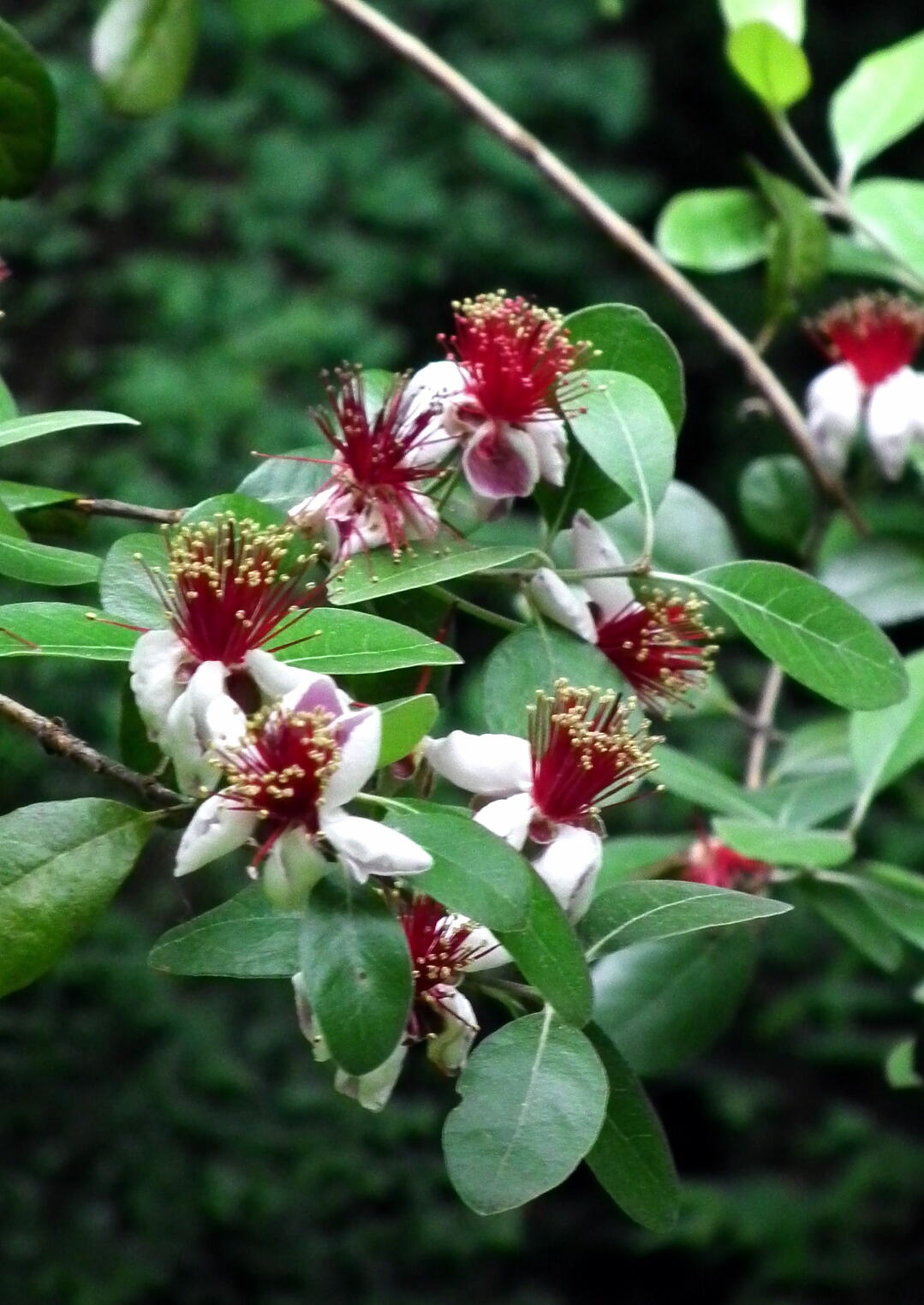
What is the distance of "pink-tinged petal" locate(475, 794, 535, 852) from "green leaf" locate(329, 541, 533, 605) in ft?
0.25

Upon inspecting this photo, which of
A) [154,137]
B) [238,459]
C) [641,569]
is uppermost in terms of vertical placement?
[641,569]

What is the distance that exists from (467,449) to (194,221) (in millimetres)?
1924

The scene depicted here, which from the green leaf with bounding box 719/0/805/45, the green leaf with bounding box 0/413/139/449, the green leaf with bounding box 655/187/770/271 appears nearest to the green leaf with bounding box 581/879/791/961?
the green leaf with bounding box 0/413/139/449

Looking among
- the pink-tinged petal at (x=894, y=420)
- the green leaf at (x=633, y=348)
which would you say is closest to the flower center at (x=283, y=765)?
the green leaf at (x=633, y=348)

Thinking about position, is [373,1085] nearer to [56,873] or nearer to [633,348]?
[56,873]

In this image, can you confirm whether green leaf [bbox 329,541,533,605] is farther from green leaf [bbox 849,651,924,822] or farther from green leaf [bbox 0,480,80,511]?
green leaf [bbox 849,651,924,822]

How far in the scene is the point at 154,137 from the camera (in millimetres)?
2385

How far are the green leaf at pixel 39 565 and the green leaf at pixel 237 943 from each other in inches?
4.9

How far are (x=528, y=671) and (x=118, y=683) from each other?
1.39m

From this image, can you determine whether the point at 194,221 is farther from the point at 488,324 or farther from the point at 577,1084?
the point at 577,1084

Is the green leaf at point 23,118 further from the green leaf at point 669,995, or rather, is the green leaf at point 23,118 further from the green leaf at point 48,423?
the green leaf at point 669,995

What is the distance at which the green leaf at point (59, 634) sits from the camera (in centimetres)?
50

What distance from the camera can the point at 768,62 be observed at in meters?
1.10

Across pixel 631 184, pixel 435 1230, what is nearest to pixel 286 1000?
pixel 435 1230
